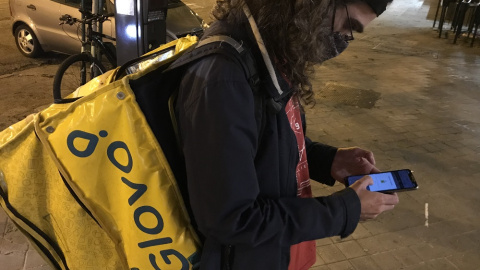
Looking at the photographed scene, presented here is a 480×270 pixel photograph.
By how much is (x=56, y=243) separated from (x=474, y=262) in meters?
3.05

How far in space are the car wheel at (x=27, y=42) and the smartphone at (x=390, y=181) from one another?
23.8 feet

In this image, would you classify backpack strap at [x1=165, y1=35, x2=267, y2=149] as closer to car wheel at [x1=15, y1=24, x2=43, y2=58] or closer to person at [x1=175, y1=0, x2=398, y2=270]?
person at [x1=175, y1=0, x2=398, y2=270]

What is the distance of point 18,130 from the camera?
3.94ft

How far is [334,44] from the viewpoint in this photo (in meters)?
1.28

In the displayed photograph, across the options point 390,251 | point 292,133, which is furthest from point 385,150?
point 292,133

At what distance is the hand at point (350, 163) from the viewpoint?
1.60 metres

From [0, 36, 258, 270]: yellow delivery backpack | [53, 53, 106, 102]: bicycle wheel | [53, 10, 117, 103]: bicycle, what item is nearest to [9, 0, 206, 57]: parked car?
[53, 10, 117, 103]: bicycle

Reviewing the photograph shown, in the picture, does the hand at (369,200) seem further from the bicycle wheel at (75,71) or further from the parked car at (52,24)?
the parked car at (52,24)

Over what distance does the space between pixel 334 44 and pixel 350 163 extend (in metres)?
0.54

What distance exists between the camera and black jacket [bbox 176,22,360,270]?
101 cm

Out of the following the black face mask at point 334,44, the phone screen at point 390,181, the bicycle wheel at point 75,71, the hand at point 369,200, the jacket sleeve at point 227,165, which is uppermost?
the black face mask at point 334,44

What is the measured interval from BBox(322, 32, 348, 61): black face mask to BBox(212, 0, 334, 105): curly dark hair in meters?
0.04

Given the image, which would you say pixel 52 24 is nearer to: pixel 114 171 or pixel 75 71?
pixel 75 71

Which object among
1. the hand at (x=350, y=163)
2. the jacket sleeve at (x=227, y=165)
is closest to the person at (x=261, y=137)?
the jacket sleeve at (x=227, y=165)
